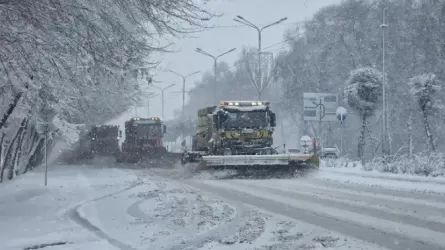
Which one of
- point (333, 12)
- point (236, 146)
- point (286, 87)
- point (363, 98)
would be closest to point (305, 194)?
point (236, 146)

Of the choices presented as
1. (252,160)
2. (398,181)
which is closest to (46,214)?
(252,160)

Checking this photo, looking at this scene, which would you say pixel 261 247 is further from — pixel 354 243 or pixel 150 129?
pixel 150 129

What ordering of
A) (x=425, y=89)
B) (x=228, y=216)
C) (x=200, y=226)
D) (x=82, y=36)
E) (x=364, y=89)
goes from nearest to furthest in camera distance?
(x=82, y=36)
(x=200, y=226)
(x=228, y=216)
(x=425, y=89)
(x=364, y=89)

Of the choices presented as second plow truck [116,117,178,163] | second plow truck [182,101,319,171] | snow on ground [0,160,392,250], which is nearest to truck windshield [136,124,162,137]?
second plow truck [116,117,178,163]

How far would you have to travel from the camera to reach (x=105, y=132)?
43906 millimetres

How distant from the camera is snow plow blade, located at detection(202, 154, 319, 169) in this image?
1883cm

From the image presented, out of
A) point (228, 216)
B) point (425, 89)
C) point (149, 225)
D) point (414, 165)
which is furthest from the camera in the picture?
point (425, 89)

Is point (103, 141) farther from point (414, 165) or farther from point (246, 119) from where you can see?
point (414, 165)

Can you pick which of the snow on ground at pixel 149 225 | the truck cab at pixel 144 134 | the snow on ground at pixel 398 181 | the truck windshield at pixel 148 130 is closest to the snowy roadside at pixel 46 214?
the snow on ground at pixel 149 225

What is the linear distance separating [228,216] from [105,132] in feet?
115

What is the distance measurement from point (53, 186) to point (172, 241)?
10.6 metres

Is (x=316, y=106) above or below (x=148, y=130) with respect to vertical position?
→ above

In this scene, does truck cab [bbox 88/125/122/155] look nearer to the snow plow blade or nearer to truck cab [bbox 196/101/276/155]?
truck cab [bbox 196/101/276/155]

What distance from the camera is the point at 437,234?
305 inches
